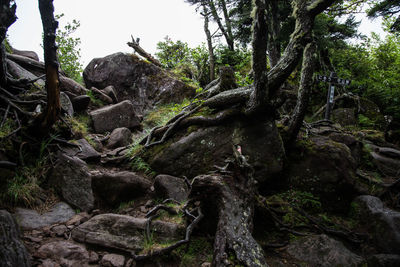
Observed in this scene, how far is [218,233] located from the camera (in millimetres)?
2588

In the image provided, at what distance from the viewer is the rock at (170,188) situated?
3.94 m

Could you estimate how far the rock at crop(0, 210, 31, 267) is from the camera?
6.17 feet

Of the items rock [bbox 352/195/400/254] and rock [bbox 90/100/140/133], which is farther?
rock [bbox 90/100/140/133]

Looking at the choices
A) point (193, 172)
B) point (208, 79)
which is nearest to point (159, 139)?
point (193, 172)

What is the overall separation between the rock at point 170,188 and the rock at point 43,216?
1478 mm

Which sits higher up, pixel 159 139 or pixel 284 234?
pixel 159 139

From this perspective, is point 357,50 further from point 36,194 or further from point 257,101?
point 36,194

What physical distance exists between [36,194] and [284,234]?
4183 mm

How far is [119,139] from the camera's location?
632 centimetres

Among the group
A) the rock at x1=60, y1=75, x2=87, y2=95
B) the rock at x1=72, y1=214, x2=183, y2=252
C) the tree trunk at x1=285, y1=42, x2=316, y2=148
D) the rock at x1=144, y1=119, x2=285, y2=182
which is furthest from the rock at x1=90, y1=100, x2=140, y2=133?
the tree trunk at x1=285, y1=42, x2=316, y2=148

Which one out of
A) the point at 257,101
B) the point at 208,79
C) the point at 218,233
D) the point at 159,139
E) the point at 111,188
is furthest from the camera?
the point at 208,79

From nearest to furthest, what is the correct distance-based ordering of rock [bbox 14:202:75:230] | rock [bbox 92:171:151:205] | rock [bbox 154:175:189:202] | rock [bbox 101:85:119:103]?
rock [bbox 14:202:75:230]
rock [bbox 92:171:151:205]
rock [bbox 154:175:189:202]
rock [bbox 101:85:119:103]

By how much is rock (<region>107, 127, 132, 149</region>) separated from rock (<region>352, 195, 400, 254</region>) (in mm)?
6216

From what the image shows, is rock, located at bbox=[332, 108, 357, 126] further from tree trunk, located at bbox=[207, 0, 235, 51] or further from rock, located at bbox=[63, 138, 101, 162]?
rock, located at bbox=[63, 138, 101, 162]
